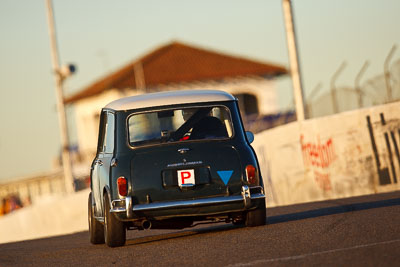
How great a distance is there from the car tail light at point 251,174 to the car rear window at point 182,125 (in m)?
0.55

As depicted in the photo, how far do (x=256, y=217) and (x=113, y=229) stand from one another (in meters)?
1.74

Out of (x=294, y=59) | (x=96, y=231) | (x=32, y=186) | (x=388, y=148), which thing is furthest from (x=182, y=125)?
(x=32, y=186)

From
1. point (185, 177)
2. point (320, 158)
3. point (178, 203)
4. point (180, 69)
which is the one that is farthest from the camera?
point (180, 69)

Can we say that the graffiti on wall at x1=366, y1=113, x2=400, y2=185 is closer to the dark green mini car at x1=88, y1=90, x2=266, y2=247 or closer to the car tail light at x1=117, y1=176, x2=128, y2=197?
the dark green mini car at x1=88, y1=90, x2=266, y2=247

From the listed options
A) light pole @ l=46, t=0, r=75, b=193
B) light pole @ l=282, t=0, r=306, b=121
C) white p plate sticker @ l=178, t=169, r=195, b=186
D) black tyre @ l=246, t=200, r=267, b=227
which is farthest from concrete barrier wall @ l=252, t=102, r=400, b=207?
light pole @ l=46, t=0, r=75, b=193

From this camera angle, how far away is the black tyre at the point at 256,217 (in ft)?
40.4

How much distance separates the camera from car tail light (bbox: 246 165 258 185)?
11977 mm

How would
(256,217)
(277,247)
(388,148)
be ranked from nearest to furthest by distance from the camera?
(277,247) → (256,217) → (388,148)

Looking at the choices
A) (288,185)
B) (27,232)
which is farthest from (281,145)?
(27,232)

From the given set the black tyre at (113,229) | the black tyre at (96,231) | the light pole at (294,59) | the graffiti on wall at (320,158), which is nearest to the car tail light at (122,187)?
the black tyre at (113,229)

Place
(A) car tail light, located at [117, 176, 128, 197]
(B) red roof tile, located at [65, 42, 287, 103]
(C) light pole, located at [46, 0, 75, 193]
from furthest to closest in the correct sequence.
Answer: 1. (B) red roof tile, located at [65, 42, 287, 103]
2. (C) light pole, located at [46, 0, 75, 193]
3. (A) car tail light, located at [117, 176, 128, 197]

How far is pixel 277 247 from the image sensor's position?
9.77 meters

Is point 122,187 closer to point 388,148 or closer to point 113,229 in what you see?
point 113,229

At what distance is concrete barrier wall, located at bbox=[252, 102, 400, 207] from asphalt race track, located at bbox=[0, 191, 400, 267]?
467 cm
